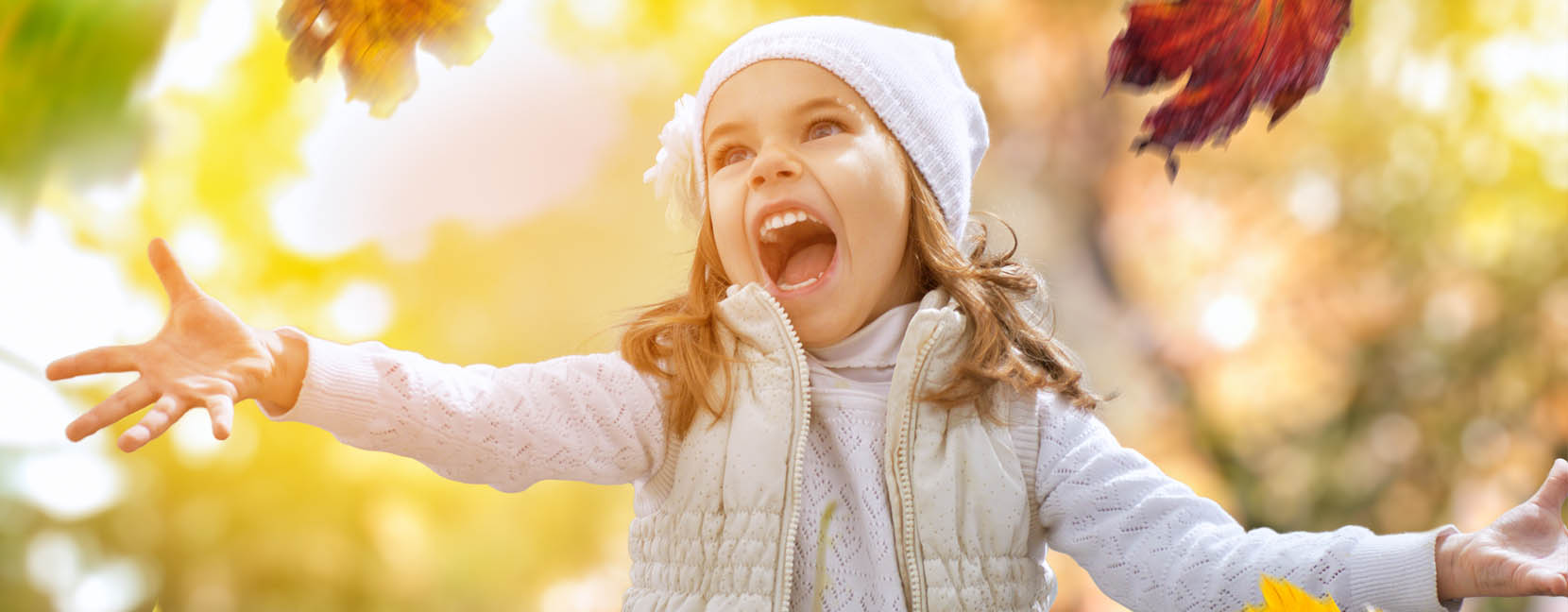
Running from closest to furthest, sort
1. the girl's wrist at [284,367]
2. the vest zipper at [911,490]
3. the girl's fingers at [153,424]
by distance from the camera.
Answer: the girl's fingers at [153,424], the girl's wrist at [284,367], the vest zipper at [911,490]

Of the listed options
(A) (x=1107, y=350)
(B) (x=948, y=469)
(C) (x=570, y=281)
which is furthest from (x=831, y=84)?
(A) (x=1107, y=350)

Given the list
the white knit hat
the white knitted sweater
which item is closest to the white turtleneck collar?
the white knitted sweater

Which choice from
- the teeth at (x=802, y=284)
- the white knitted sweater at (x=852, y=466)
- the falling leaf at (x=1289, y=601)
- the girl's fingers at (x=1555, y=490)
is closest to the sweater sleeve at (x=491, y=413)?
the white knitted sweater at (x=852, y=466)

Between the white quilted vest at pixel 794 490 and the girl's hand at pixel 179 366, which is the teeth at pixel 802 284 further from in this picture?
the girl's hand at pixel 179 366

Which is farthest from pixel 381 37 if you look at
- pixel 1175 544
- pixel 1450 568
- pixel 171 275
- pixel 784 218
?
pixel 1450 568

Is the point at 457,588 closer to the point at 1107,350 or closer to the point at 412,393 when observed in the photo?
the point at 412,393

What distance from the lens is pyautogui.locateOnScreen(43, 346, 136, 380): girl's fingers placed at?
0.56m

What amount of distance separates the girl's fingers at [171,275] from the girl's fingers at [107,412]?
0.19 feet

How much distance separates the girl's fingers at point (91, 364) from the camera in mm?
558

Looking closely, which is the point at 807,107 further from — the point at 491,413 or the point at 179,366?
the point at 179,366

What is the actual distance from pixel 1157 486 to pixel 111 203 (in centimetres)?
Result: 89

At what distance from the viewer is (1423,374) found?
1.80 metres

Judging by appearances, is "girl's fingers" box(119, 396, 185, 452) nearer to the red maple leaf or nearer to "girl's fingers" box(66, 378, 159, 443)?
"girl's fingers" box(66, 378, 159, 443)

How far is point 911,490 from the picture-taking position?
2.48 feet
